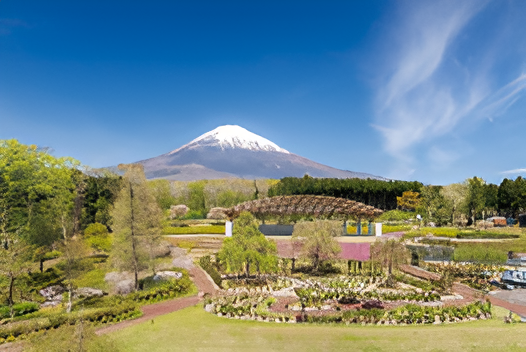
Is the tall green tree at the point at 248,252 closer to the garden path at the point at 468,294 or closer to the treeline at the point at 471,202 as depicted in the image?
the garden path at the point at 468,294

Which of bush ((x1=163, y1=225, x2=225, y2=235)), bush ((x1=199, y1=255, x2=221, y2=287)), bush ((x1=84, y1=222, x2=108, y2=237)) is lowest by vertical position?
bush ((x1=199, y1=255, x2=221, y2=287))

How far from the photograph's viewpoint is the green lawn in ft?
46.8

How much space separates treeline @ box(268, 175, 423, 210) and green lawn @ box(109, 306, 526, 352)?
65.8 metres

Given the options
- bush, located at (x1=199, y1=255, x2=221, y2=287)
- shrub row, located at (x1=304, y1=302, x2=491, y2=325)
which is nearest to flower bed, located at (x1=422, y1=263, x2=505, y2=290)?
shrub row, located at (x1=304, y1=302, x2=491, y2=325)

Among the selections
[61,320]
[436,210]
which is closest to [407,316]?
[61,320]

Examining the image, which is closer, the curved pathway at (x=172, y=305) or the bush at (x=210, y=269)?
the curved pathway at (x=172, y=305)

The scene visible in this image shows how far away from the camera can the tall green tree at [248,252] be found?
27844 millimetres

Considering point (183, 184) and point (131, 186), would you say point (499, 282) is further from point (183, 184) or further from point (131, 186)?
point (183, 184)

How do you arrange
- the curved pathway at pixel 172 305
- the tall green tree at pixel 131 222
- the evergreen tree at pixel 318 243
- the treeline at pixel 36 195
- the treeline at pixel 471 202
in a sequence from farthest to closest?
the treeline at pixel 471 202 < the treeline at pixel 36 195 < the evergreen tree at pixel 318 243 < the tall green tree at pixel 131 222 < the curved pathway at pixel 172 305

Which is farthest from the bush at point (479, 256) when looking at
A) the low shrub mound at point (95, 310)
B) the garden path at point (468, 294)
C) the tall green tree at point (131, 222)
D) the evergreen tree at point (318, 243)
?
the tall green tree at point (131, 222)

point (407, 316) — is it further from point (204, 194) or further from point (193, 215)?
point (204, 194)

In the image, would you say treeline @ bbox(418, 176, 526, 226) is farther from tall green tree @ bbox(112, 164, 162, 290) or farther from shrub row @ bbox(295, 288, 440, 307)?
tall green tree @ bbox(112, 164, 162, 290)

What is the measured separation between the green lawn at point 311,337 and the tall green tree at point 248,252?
31.1ft

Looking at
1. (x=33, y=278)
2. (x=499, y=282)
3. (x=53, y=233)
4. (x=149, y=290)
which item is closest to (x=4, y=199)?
(x=53, y=233)
